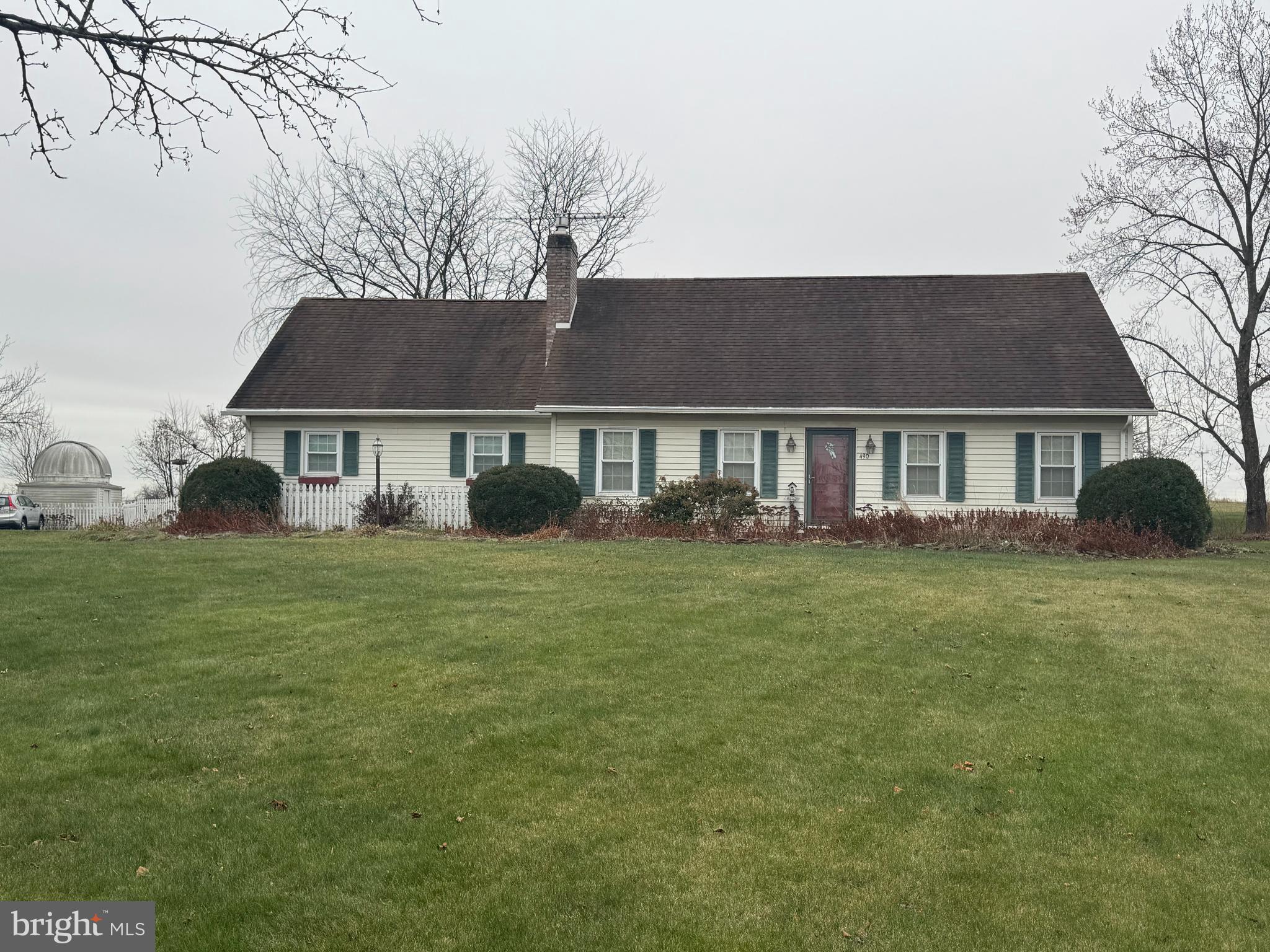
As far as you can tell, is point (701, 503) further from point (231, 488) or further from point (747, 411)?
point (231, 488)

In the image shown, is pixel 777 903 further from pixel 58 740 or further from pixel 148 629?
pixel 148 629

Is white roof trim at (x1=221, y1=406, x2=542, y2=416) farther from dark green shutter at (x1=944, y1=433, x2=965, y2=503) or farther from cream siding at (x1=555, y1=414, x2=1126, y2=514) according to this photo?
dark green shutter at (x1=944, y1=433, x2=965, y2=503)

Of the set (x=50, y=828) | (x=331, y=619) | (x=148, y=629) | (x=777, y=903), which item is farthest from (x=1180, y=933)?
(x=148, y=629)

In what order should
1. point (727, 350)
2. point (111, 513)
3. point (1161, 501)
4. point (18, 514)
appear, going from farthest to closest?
point (18, 514)
point (111, 513)
point (727, 350)
point (1161, 501)

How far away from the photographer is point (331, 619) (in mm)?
10914

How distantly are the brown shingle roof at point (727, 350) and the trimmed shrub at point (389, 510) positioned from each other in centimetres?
233

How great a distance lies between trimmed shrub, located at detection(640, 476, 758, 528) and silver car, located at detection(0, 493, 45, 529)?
2061 centimetres

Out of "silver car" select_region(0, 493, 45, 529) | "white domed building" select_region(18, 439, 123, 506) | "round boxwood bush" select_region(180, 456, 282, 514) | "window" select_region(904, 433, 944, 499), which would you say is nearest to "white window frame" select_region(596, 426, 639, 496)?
"window" select_region(904, 433, 944, 499)

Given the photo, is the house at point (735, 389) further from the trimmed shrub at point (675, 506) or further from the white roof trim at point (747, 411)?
the trimmed shrub at point (675, 506)

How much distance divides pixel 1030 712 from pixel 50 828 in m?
6.55

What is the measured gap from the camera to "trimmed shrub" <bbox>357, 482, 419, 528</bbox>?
22.7 m

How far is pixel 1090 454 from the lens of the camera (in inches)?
876

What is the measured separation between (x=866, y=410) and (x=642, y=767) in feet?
55.0

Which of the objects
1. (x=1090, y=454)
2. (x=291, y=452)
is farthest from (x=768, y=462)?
(x=291, y=452)
